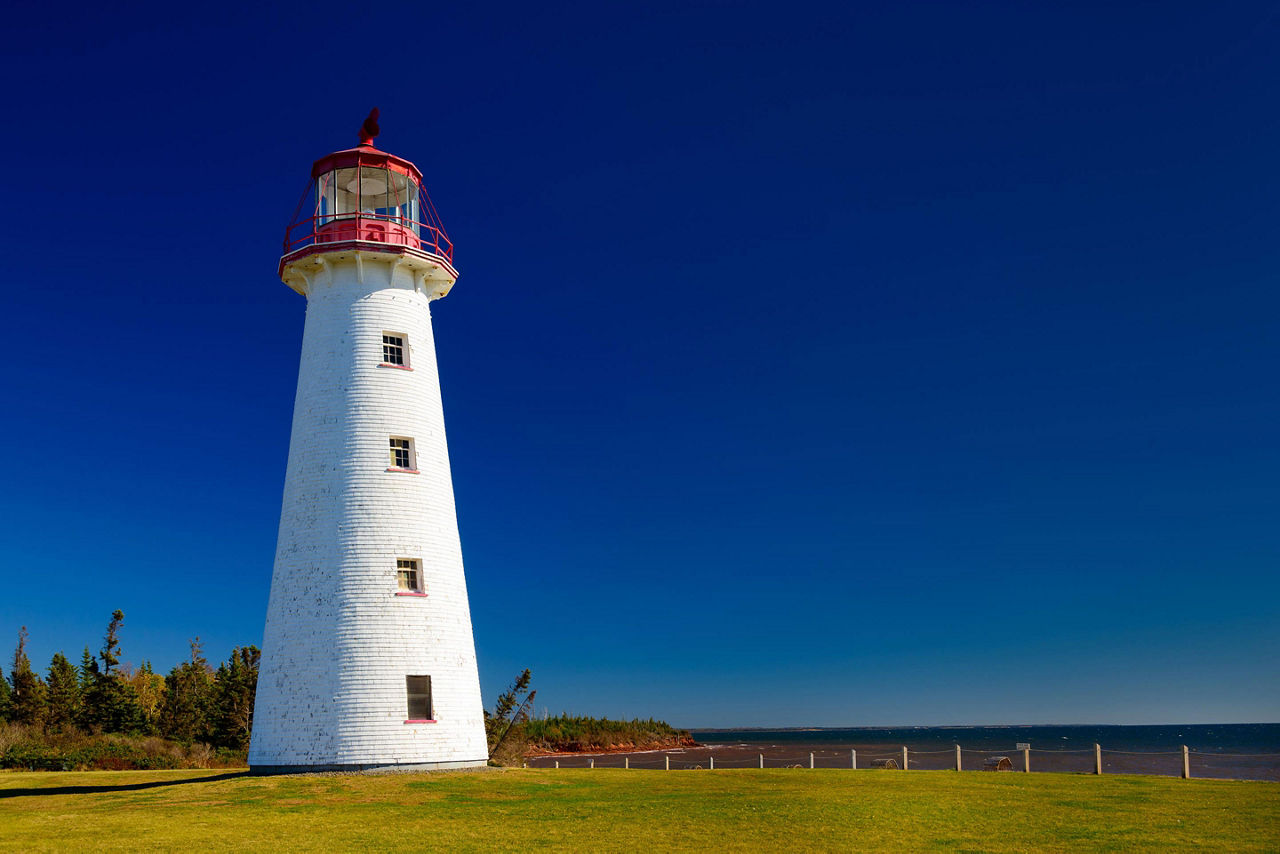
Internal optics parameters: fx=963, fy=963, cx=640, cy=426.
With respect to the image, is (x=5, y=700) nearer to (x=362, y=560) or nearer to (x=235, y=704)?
(x=235, y=704)

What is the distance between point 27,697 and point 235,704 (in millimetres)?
10748

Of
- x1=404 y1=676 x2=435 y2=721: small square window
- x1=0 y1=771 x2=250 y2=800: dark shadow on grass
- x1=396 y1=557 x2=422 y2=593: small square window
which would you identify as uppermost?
x1=396 y1=557 x2=422 y2=593: small square window

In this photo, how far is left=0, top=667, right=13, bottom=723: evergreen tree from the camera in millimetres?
44719

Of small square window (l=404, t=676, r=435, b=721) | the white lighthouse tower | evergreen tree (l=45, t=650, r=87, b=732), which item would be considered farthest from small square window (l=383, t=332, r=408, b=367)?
evergreen tree (l=45, t=650, r=87, b=732)

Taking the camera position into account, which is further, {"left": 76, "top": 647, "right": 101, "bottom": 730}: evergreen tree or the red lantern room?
{"left": 76, "top": 647, "right": 101, "bottom": 730}: evergreen tree

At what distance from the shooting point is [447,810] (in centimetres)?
1794

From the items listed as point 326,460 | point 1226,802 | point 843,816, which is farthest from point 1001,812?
point 326,460

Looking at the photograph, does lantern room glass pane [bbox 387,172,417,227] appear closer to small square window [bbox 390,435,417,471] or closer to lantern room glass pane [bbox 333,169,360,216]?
lantern room glass pane [bbox 333,169,360,216]

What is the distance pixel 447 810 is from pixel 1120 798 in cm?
1336

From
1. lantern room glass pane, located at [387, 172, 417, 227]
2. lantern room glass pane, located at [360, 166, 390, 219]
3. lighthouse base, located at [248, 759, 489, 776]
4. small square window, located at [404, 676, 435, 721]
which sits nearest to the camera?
lighthouse base, located at [248, 759, 489, 776]

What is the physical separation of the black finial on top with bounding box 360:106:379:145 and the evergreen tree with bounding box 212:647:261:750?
929 inches

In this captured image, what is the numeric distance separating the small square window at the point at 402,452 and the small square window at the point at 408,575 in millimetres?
2501

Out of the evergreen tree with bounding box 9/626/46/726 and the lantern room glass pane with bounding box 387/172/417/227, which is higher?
the lantern room glass pane with bounding box 387/172/417/227

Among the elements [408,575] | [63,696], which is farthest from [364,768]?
[63,696]
